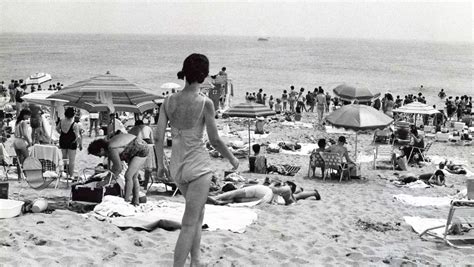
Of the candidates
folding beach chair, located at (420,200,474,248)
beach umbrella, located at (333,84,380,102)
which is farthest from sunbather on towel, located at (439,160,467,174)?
folding beach chair, located at (420,200,474,248)

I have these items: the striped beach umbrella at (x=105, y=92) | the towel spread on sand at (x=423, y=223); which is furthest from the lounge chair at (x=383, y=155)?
the striped beach umbrella at (x=105, y=92)

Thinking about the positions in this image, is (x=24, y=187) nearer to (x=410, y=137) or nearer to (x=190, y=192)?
(x=190, y=192)

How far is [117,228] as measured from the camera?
5.54 meters

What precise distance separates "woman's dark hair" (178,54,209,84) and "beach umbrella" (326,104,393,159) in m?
7.62

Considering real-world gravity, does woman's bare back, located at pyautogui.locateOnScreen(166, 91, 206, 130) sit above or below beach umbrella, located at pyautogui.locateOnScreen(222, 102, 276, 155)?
above

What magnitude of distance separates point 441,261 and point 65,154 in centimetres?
622

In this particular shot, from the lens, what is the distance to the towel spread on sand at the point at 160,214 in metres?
5.83

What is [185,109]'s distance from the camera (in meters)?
3.54

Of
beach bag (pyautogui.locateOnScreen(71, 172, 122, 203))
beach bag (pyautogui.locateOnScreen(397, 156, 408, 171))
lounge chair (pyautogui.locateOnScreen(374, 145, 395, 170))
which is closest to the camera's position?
beach bag (pyautogui.locateOnScreen(71, 172, 122, 203))

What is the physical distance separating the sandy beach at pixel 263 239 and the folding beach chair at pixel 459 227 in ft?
0.50

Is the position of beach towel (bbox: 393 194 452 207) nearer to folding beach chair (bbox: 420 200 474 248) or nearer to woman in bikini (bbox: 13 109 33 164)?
folding beach chair (bbox: 420 200 474 248)

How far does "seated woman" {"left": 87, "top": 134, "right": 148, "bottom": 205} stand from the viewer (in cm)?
644

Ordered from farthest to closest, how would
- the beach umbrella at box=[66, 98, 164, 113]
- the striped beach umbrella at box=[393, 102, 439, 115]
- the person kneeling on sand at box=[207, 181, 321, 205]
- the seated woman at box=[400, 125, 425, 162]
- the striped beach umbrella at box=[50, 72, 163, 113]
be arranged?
the striped beach umbrella at box=[393, 102, 439, 115]
the seated woman at box=[400, 125, 425, 162]
the beach umbrella at box=[66, 98, 164, 113]
the person kneeling on sand at box=[207, 181, 321, 205]
the striped beach umbrella at box=[50, 72, 163, 113]

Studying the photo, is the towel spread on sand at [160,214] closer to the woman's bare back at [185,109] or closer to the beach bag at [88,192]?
the beach bag at [88,192]
